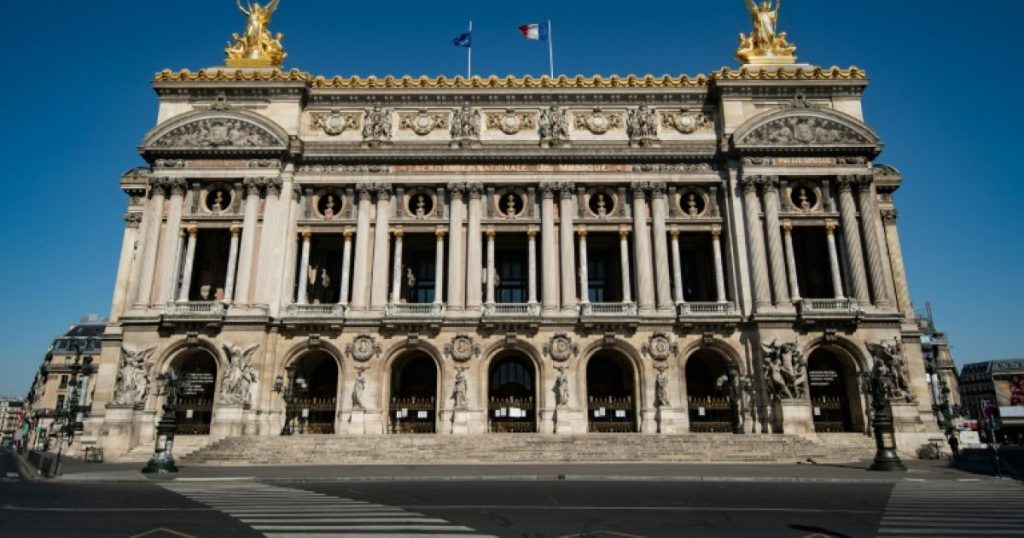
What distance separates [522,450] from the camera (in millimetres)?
28719

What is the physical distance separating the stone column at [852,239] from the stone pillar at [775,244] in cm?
363

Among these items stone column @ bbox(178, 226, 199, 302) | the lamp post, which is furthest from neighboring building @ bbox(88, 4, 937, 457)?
the lamp post

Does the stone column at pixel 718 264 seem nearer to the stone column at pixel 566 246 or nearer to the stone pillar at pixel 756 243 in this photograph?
the stone pillar at pixel 756 243

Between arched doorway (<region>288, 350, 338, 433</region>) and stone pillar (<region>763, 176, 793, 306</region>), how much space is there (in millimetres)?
25384

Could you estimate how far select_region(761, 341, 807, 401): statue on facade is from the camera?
32.3m

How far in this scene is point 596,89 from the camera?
39.3 metres

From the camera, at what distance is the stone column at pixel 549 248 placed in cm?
3562

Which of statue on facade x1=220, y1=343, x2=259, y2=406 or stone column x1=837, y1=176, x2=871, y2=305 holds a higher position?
stone column x1=837, y1=176, x2=871, y2=305

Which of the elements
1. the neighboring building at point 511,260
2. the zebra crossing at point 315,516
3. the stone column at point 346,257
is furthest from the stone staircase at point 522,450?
the zebra crossing at point 315,516

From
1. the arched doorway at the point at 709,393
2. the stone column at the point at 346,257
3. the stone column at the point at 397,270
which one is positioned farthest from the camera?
the stone column at the point at 397,270

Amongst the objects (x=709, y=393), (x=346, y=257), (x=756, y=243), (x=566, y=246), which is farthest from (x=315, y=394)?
(x=756, y=243)

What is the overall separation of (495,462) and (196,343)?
18196 mm

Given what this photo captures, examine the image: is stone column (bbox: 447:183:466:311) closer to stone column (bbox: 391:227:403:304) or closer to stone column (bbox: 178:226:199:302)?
stone column (bbox: 391:227:403:304)

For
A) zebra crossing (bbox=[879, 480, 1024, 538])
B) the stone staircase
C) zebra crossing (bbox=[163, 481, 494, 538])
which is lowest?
zebra crossing (bbox=[879, 480, 1024, 538])
